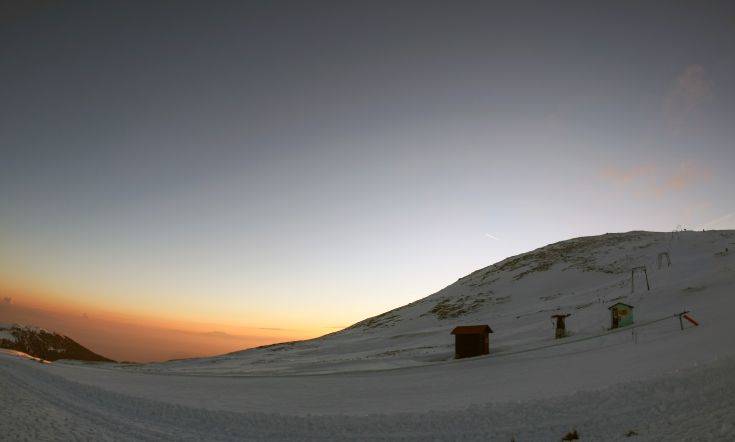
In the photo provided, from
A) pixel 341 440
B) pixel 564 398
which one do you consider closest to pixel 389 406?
pixel 341 440

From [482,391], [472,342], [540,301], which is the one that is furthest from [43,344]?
[482,391]

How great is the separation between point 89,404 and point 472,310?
5852 cm

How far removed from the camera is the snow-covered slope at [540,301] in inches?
1545

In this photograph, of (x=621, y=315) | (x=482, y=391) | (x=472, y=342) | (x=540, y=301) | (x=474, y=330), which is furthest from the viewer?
(x=540, y=301)

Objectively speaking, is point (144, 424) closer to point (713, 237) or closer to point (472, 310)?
point (472, 310)

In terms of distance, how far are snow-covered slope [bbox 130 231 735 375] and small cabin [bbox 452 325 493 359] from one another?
5.17 ft

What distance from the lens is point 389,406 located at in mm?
20109

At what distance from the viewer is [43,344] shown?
86.9 metres

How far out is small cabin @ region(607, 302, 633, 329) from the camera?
35.4m

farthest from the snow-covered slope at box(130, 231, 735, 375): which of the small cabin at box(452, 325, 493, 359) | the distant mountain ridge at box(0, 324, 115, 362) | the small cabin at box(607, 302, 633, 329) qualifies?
the distant mountain ridge at box(0, 324, 115, 362)

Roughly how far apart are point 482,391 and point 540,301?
44.3 metres

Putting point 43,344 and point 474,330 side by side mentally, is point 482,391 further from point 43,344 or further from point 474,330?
point 43,344

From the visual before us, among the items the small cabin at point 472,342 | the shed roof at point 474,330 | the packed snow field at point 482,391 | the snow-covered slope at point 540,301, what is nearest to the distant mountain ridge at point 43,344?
the snow-covered slope at point 540,301

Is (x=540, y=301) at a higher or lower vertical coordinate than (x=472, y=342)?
higher
